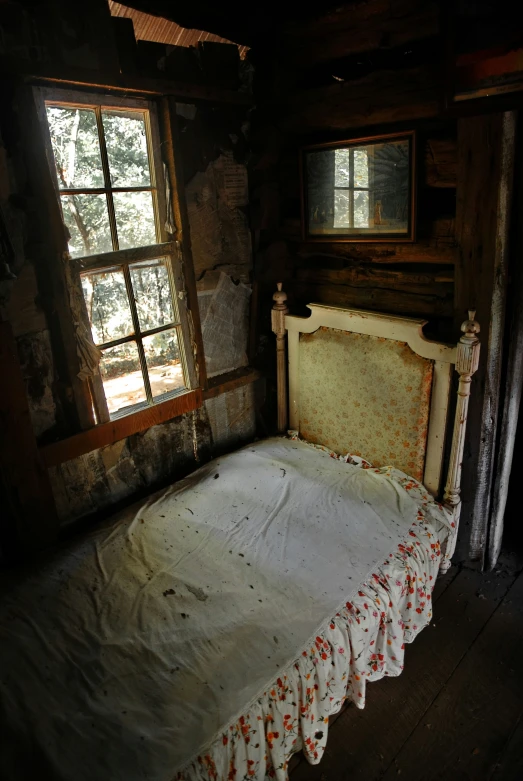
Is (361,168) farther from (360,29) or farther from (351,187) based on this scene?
(360,29)

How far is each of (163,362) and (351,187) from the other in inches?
53.1

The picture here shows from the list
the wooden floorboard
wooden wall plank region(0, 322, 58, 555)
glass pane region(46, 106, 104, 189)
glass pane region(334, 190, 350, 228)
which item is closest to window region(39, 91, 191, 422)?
glass pane region(46, 106, 104, 189)

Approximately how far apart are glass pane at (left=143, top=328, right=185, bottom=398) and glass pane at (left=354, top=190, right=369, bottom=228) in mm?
1135

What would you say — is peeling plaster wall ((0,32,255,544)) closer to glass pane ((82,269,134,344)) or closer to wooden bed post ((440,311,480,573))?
glass pane ((82,269,134,344))

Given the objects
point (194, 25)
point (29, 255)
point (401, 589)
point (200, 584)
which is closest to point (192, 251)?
point (29, 255)

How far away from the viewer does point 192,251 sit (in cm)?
273

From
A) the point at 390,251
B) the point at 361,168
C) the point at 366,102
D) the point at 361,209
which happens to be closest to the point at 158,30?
the point at 366,102

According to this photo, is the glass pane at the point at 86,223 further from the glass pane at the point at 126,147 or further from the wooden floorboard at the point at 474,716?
the wooden floorboard at the point at 474,716

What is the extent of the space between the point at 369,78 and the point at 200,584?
8.00ft

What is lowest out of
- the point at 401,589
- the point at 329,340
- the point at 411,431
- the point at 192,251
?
the point at 401,589

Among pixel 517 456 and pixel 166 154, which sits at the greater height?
pixel 166 154

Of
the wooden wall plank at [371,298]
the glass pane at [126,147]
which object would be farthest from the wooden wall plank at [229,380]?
the glass pane at [126,147]

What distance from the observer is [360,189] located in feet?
8.40

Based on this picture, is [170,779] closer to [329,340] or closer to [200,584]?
[200,584]
